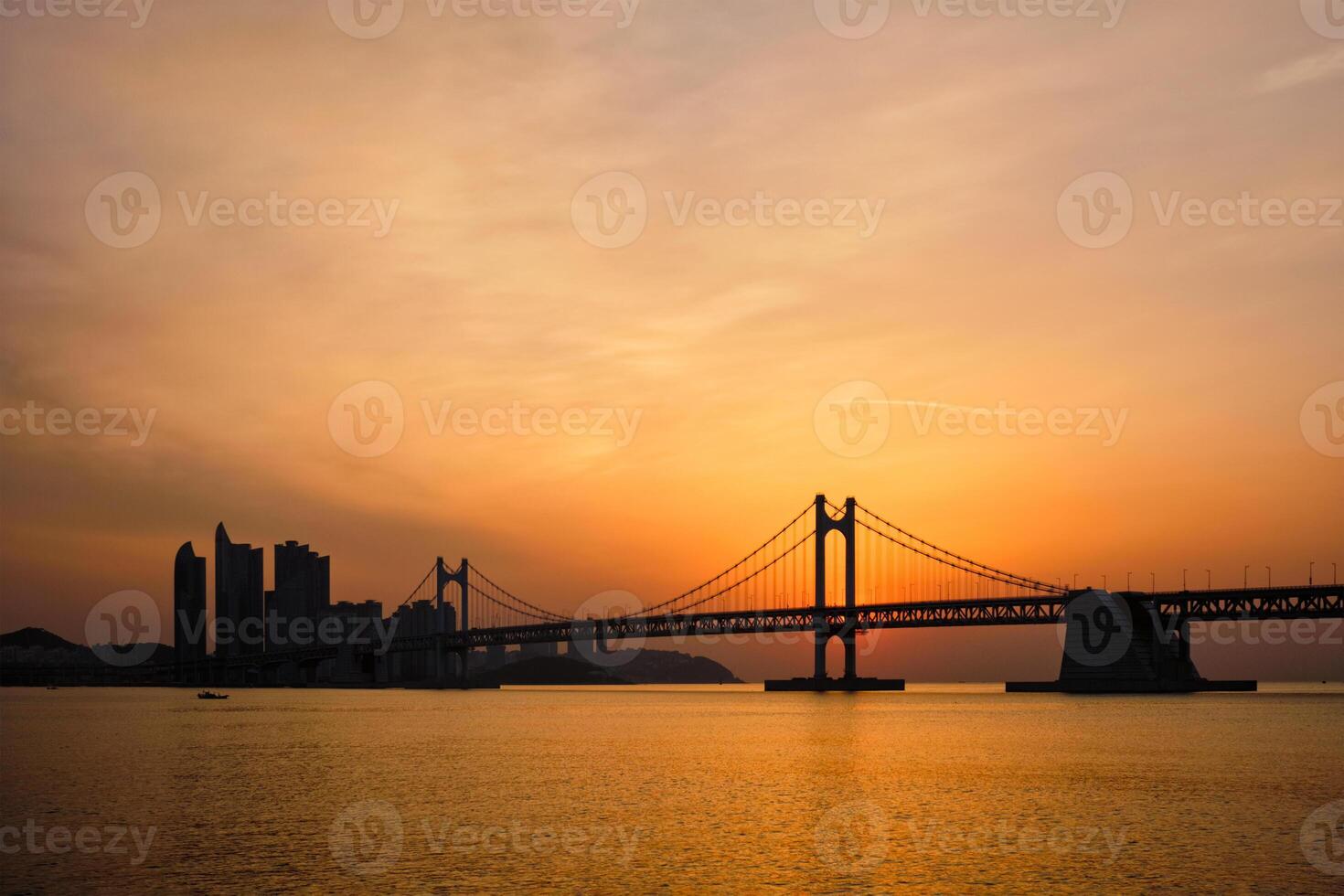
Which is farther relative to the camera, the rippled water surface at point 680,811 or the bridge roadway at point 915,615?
the bridge roadway at point 915,615

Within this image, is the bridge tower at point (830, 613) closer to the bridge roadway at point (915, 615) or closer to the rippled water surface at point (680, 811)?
the bridge roadway at point (915, 615)

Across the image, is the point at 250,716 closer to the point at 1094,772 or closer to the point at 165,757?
the point at 165,757

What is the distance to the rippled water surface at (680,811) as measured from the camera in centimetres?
2628

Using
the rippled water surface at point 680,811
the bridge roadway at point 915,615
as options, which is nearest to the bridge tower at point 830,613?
the bridge roadway at point 915,615

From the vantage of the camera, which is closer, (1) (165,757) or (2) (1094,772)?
(2) (1094,772)

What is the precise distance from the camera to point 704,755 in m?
58.4

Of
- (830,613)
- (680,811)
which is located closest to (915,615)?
(830,613)

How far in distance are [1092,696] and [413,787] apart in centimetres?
9818

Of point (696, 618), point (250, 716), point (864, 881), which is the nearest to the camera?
point (864, 881)

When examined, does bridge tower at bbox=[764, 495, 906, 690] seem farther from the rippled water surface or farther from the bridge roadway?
the rippled water surface

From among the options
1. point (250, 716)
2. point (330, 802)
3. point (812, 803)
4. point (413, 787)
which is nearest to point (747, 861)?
point (812, 803)

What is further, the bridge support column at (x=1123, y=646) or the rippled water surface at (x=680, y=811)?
the bridge support column at (x=1123, y=646)

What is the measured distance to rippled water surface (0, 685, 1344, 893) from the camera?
26.3 metres

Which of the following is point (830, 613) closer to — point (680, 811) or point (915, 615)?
point (915, 615)
